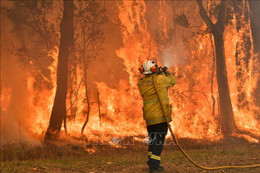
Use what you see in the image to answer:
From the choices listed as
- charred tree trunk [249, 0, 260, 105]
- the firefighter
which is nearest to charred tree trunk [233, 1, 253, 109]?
charred tree trunk [249, 0, 260, 105]

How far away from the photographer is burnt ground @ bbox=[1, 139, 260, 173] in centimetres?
589

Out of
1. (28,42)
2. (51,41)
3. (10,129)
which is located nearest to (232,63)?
(51,41)

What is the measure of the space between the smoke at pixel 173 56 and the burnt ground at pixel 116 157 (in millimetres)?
2384

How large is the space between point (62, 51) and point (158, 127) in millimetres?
4877

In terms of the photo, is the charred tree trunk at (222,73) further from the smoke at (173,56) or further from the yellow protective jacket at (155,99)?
the yellow protective jacket at (155,99)

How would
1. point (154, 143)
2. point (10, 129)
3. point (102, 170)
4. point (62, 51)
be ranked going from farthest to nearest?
point (62, 51)
point (10, 129)
point (102, 170)
point (154, 143)

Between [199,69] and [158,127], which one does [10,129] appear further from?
[199,69]

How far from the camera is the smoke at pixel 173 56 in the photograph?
9.36m

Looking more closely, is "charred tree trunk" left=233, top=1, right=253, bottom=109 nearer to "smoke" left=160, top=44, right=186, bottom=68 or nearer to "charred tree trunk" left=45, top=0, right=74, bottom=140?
"smoke" left=160, top=44, right=186, bottom=68

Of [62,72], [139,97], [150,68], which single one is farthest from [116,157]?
[150,68]

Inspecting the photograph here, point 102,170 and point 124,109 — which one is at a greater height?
point 124,109

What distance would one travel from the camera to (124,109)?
896cm

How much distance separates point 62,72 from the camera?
8781 mm

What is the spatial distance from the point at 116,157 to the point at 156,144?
2.97 m
